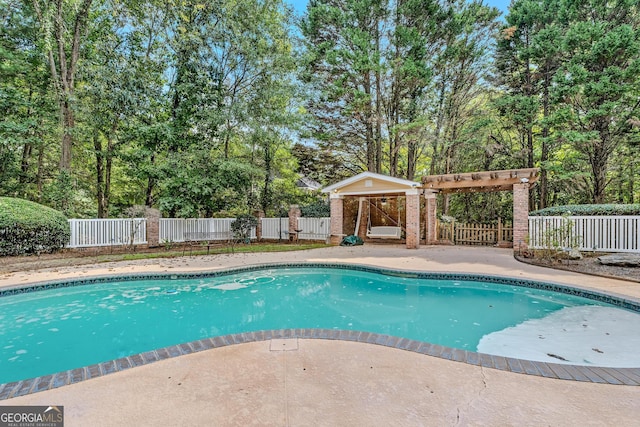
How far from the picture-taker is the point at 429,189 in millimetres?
13547

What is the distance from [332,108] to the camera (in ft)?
54.7

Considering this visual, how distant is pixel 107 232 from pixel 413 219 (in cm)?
1200

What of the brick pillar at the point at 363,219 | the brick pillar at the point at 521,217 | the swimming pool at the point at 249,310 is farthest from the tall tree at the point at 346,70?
the swimming pool at the point at 249,310

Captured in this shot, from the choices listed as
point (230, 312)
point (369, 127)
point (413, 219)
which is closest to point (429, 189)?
point (413, 219)

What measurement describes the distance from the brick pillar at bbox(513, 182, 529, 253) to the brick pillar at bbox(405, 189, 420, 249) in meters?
3.39

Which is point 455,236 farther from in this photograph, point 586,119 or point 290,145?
point 290,145

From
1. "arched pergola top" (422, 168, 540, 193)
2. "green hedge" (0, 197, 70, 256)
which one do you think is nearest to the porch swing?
"arched pergola top" (422, 168, 540, 193)

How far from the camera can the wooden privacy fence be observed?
44.3 feet

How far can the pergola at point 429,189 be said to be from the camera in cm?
1077

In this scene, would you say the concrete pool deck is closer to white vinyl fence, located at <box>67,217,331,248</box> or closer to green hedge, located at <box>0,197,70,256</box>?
green hedge, located at <box>0,197,70,256</box>

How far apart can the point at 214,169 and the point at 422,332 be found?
1185 centimetres

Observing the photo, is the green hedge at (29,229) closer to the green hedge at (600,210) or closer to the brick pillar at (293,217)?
the brick pillar at (293,217)

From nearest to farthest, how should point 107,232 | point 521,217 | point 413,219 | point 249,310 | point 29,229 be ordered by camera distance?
point 249,310 < point 29,229 < point 521,217 < point 107,232 < point 413,219

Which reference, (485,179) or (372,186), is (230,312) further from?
(485,179)
